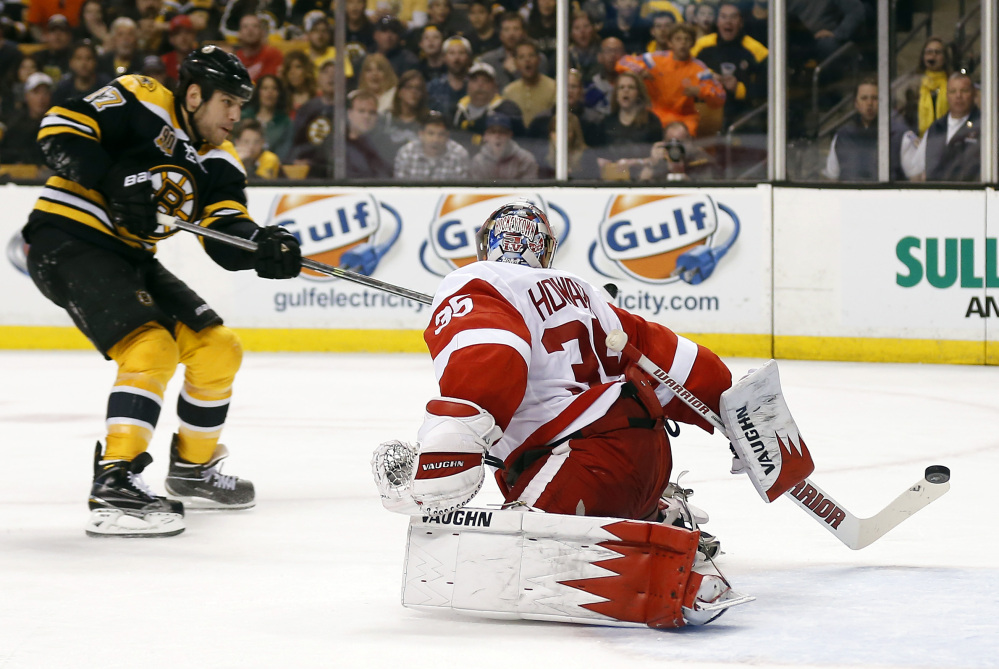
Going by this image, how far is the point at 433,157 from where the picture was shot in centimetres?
787

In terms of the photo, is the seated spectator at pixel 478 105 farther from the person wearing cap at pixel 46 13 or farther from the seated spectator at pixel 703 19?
the person wearing cap at pixel 46 13

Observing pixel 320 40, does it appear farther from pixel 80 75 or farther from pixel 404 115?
pixel 80 75

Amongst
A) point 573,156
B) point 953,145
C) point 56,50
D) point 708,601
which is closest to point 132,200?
point 708,601

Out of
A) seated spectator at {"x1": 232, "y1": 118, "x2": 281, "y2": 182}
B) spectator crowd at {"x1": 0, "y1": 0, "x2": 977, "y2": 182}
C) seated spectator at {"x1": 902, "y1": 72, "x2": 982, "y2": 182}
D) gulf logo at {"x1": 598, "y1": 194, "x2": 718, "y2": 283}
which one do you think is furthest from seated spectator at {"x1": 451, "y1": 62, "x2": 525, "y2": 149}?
seated spectator at {"x1": 902, "y1": 72, "x2": 982, "y2": 182}

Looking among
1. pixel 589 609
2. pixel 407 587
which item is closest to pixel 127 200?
pixel 407 587

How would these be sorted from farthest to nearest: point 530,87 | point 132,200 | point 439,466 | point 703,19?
point 530,87, point 703,19, point 132,200, point 439,466

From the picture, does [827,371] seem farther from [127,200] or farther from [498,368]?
[498,368]

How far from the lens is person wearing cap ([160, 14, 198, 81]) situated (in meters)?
8.55

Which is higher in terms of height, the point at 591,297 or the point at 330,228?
the point at 330,228

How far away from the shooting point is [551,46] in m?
7.74

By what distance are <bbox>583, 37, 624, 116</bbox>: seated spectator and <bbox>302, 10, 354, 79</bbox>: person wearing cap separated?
146cm

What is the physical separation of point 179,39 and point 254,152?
42.4 inches

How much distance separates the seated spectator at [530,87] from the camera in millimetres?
7785

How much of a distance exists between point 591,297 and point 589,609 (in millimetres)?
609
